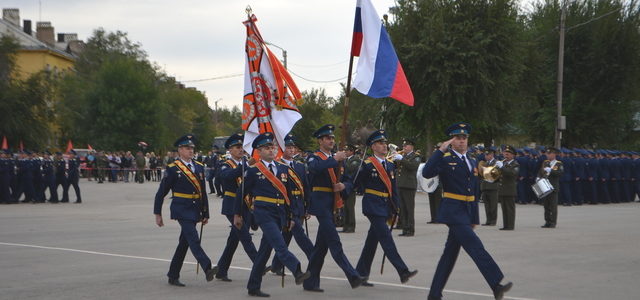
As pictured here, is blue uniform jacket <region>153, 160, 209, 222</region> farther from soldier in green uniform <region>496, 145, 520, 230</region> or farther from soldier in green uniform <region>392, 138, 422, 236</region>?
soldier in green uniform <region>496, 145, 520, 230</region>

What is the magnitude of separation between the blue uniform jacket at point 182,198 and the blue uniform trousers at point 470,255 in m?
3.26

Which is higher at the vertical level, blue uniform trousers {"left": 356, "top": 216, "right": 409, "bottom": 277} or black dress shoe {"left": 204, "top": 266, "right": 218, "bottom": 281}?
blue uniform trousers {"left": 356, "top": 216, "right": 409, "bottom": 277}

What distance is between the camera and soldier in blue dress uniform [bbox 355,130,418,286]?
395 inches

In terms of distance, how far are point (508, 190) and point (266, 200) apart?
1001 centimetres

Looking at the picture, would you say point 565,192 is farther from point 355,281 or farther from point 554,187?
point 355,281

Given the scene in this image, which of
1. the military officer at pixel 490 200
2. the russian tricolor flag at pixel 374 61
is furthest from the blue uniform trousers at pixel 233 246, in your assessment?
the military officer at pixel 490 200

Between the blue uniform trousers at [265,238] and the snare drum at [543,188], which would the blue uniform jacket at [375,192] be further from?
the snare drum at [543,188]

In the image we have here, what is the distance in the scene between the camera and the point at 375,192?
10.2m

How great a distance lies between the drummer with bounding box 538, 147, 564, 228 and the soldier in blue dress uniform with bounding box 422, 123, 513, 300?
983 centimetres

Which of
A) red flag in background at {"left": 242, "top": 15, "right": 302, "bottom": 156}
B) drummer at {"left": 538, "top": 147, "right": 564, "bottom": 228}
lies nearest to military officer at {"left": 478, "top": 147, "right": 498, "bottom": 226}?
drummer at {"left": 538, "top": 147, "right": 564, "bottom": 228}

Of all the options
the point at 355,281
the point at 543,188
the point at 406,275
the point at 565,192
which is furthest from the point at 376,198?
the point at 565,192

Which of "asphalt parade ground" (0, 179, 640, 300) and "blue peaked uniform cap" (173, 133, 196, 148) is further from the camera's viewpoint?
"blue peaked uniform cap" (173, 133, 196, 148)

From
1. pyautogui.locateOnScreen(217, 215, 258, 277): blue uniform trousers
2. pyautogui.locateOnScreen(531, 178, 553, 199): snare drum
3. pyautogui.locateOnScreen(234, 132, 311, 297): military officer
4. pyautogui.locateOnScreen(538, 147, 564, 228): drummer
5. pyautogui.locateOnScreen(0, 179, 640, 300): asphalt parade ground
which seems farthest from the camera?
pyautogui.locateOnScreen(531, 178, 553, 199): snare drum

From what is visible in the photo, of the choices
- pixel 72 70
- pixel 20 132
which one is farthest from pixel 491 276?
pixel 72 70
